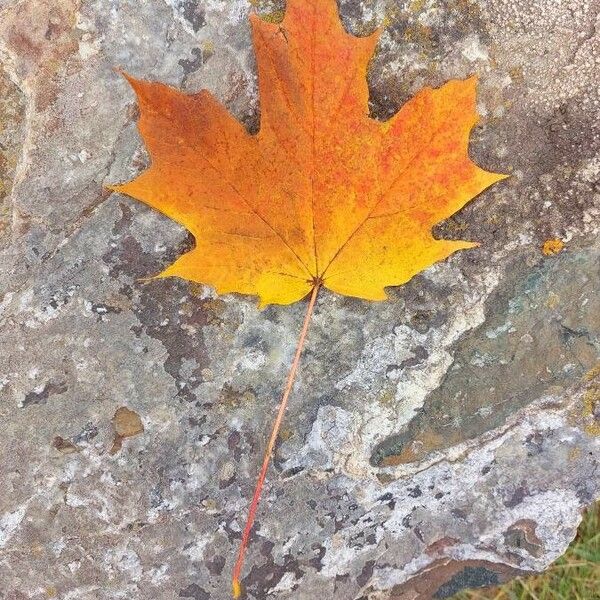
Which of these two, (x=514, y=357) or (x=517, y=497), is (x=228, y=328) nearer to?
(x=514, y=357)

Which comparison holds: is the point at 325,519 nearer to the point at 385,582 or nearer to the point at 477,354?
the point at 385,582

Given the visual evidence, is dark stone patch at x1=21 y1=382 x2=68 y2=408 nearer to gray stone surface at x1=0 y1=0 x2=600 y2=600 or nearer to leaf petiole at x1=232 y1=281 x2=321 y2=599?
gray stone surface at x1=0 y1=0 x2=600 y2=600

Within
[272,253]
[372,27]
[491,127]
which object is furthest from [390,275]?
[372,27]

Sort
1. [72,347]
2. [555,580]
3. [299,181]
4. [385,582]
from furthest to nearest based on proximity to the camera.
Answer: [555,580] < [385,582] < [72,347] < [299,181]

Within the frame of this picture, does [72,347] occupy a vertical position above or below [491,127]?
below

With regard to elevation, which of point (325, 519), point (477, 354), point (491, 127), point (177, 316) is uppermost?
point (491, 127)

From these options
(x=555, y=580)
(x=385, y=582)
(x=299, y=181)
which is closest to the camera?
(x=299, y=181)
